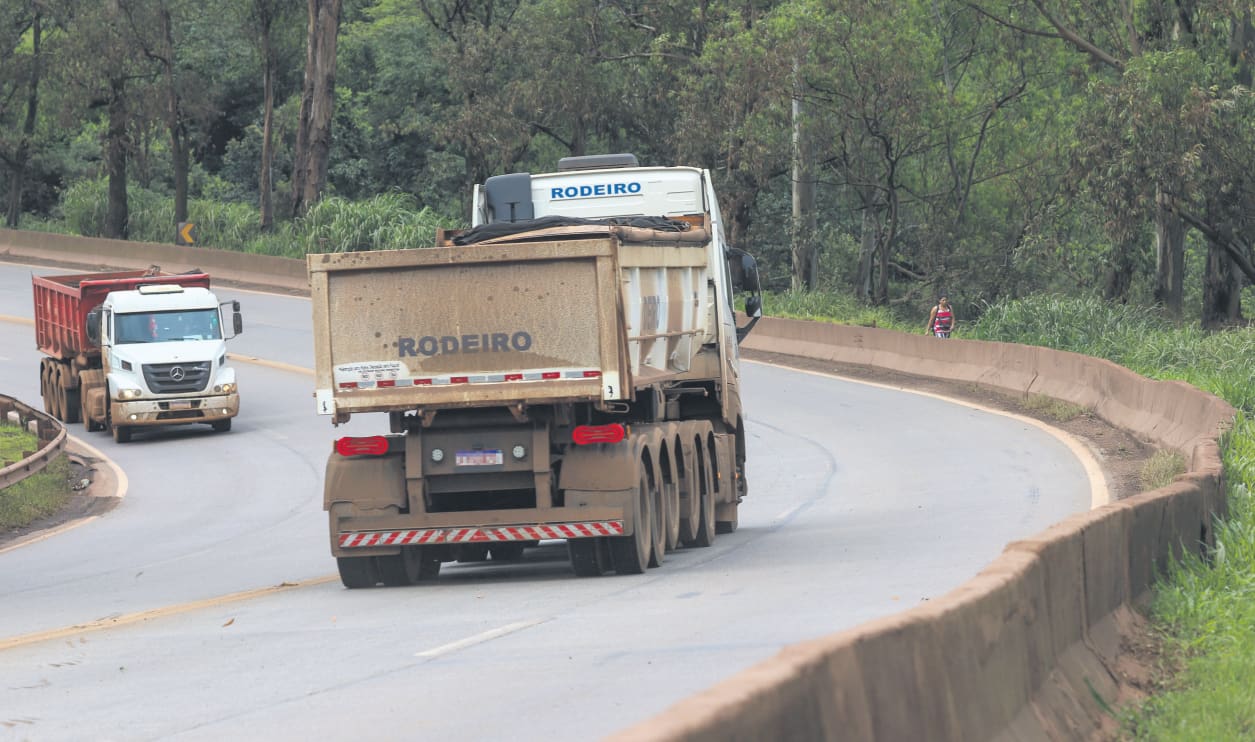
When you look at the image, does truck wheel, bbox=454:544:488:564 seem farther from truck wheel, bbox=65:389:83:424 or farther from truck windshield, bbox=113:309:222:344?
truck wheel, bbox=65:389:83:424

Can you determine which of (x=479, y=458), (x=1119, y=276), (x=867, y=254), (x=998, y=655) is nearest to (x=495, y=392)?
(x=479, y=458)

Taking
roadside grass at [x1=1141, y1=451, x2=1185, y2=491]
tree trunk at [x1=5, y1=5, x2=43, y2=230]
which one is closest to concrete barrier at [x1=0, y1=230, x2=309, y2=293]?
tree trunk at [x1=5, y1=5, x2=43, y2=230]

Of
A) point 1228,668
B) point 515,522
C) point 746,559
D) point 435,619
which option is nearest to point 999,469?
point 746,559

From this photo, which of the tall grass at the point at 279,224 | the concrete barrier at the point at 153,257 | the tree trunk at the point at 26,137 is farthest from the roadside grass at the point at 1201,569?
the tree trunk at the point at 26,137

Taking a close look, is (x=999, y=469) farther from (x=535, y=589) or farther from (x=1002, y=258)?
(x=1002, y=258)

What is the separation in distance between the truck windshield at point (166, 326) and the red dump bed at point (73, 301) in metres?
1.06

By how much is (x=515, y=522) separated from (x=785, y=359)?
23.0m

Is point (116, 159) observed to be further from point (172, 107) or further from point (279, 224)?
point (279, 224)

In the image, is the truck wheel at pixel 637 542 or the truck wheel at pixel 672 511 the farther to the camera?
the truck wheel at pixel 672 511

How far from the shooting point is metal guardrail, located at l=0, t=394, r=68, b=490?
23.3m

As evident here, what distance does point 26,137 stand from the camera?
64625mm

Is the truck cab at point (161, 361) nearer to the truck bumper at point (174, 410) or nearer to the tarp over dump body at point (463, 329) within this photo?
the truck bumper at point (174, 410)

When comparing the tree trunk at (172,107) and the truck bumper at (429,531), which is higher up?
the tree trunk at (172,107)

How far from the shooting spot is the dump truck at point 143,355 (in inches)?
1240
